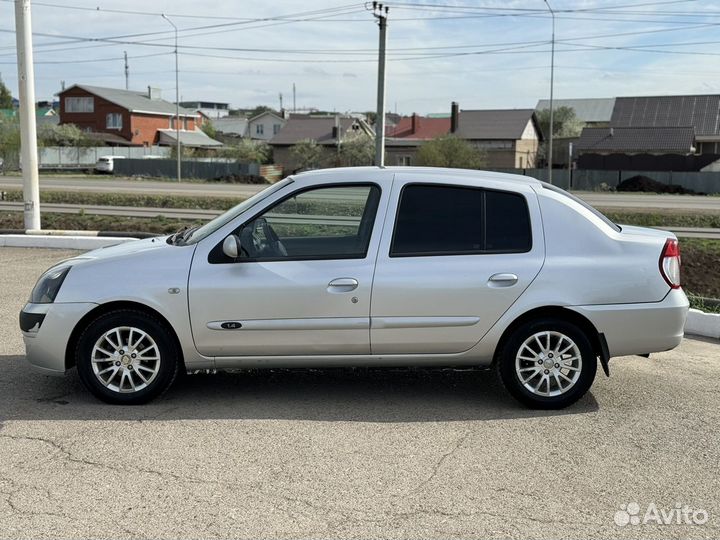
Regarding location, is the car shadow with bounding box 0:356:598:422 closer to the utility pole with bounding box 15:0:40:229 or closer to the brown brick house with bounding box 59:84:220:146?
the utility pole with bounding box 15:0:40:229

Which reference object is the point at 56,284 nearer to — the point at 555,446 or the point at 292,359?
the point at 292,359

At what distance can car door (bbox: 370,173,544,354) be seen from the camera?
5445 mm

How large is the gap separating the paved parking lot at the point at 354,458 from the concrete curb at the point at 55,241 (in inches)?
281

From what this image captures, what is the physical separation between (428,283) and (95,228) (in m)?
13.7

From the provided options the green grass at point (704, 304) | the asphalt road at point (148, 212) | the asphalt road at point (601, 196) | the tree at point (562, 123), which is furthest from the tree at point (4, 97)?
the green grass at point (704, 304)

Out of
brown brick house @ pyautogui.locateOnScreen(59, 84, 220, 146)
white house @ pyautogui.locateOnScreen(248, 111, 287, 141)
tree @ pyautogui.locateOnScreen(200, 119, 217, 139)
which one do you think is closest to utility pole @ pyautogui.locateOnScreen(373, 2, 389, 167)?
brown brick house @ pyautogui.locateOnScreen(59, 84, 220, 146)

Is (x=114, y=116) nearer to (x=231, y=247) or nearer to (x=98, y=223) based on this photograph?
(x=98, y=223)

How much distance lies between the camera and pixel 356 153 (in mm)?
59250

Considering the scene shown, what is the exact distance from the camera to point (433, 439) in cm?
504

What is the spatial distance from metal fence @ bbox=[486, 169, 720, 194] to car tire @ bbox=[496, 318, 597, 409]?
135 ft

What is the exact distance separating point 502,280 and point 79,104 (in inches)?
3377

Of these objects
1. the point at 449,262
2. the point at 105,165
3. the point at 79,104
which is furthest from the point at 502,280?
the point at 79,104

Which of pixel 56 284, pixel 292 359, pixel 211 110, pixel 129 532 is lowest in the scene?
pixel 129 532

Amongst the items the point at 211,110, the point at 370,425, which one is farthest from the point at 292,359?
the point at 211,110
